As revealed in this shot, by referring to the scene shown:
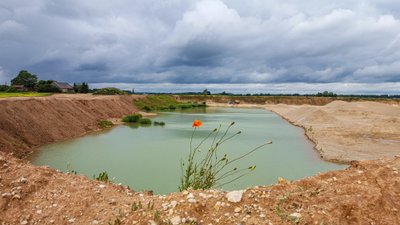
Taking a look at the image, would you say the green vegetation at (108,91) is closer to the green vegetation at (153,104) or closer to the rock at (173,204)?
the green vegetation at (153,104)

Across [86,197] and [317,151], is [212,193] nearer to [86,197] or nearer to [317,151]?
[86,197]

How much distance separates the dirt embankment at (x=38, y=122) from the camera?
65.8ft

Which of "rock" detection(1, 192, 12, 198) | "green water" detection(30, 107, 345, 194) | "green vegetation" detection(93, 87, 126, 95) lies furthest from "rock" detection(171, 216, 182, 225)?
"green vegetation" detection(93, 87, 126, 95)

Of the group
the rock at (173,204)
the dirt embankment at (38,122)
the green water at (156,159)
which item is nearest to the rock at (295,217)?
the rock at (173,204)

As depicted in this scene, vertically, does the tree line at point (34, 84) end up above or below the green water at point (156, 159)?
above

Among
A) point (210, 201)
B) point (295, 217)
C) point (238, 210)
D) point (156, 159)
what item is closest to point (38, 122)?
point (156, 159)

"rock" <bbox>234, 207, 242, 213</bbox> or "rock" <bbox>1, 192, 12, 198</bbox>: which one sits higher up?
"rock" <bbox>234, 207, 242, 213</bbox>

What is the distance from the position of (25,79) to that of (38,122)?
196 feet

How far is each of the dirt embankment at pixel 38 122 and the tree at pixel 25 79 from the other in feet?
150

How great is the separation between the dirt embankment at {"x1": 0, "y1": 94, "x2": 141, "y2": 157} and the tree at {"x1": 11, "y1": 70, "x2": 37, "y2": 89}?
45641 mm

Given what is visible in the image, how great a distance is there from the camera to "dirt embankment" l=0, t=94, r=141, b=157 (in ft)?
65.8

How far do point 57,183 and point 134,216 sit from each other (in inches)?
81.1

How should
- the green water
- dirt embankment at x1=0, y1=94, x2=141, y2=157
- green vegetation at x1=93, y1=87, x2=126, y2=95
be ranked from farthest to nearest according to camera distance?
green vegetation at x1=93, y1=87, x2=126, y2=95 < dirt embankment at x1=0, y1=94, x2=141, y2=157 < the green water

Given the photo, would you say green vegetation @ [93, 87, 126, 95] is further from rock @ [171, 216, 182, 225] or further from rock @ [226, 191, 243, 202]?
rock @ [171, 216, 182, 225]
